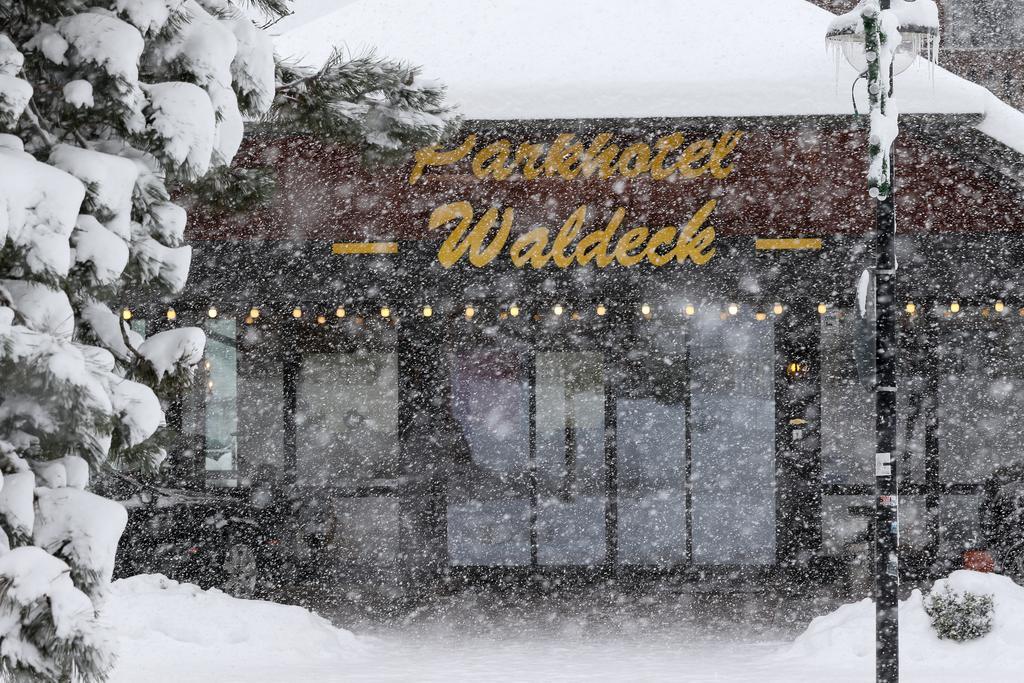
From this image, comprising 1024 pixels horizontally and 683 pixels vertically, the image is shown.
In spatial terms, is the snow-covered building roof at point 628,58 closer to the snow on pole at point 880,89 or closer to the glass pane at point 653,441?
the snow on pole at point 880,89

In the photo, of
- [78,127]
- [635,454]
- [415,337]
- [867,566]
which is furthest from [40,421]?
[867,566]

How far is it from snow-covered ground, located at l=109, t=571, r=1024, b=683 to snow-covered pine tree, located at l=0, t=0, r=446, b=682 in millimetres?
3923

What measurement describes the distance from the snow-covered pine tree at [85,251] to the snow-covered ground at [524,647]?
392 cm

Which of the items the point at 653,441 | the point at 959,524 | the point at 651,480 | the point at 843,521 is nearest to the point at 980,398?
the point at 959,524

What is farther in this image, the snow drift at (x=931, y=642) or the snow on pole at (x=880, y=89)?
the snow drift at (x=931, y=642)

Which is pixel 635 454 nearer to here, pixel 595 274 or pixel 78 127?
pixel 595 274

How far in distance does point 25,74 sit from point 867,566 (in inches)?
393

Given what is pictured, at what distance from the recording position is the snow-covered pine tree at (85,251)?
4.41 meters

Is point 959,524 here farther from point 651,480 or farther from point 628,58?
point 628,58

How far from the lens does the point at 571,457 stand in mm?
12898

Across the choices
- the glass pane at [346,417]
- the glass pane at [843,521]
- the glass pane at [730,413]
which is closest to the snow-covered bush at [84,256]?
the glass pane at [346,417]

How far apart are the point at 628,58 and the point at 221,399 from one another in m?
6.08

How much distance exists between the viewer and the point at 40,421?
4.62 metres

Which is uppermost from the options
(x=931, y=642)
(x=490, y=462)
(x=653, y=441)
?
(x=653, y=441)
